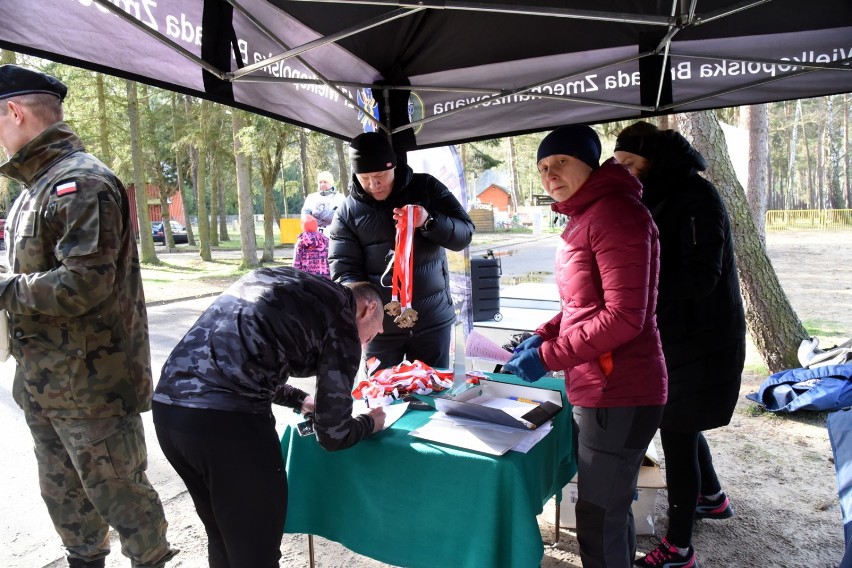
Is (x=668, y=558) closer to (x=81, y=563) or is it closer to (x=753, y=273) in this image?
(x=81, y=563)

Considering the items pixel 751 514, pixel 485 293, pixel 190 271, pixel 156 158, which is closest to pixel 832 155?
pixel 156 158

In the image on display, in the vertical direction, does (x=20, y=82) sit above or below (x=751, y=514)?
above

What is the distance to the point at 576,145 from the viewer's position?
1.84 m

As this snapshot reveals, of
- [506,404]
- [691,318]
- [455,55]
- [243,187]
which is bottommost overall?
[506,404]

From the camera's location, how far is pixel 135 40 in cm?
214

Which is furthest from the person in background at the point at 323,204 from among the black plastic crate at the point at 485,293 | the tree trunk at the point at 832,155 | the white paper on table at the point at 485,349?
the tree trunk at the point at 832,155

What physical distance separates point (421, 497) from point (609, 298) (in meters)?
0.85

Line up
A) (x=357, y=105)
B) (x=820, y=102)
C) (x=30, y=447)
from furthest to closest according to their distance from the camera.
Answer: (x=820, y=102)
(x=30, y=447)
(x=357, y=105)

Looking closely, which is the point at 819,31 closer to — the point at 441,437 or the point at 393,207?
the point at 393,207

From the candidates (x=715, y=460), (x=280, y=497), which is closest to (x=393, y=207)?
(x=280, y=497)

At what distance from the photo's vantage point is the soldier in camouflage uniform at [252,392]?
1609mm

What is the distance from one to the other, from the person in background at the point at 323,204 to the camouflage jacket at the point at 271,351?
4.81m

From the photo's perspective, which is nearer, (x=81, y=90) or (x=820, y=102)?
(x=81, y=90)

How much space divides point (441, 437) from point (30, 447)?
3668mm
